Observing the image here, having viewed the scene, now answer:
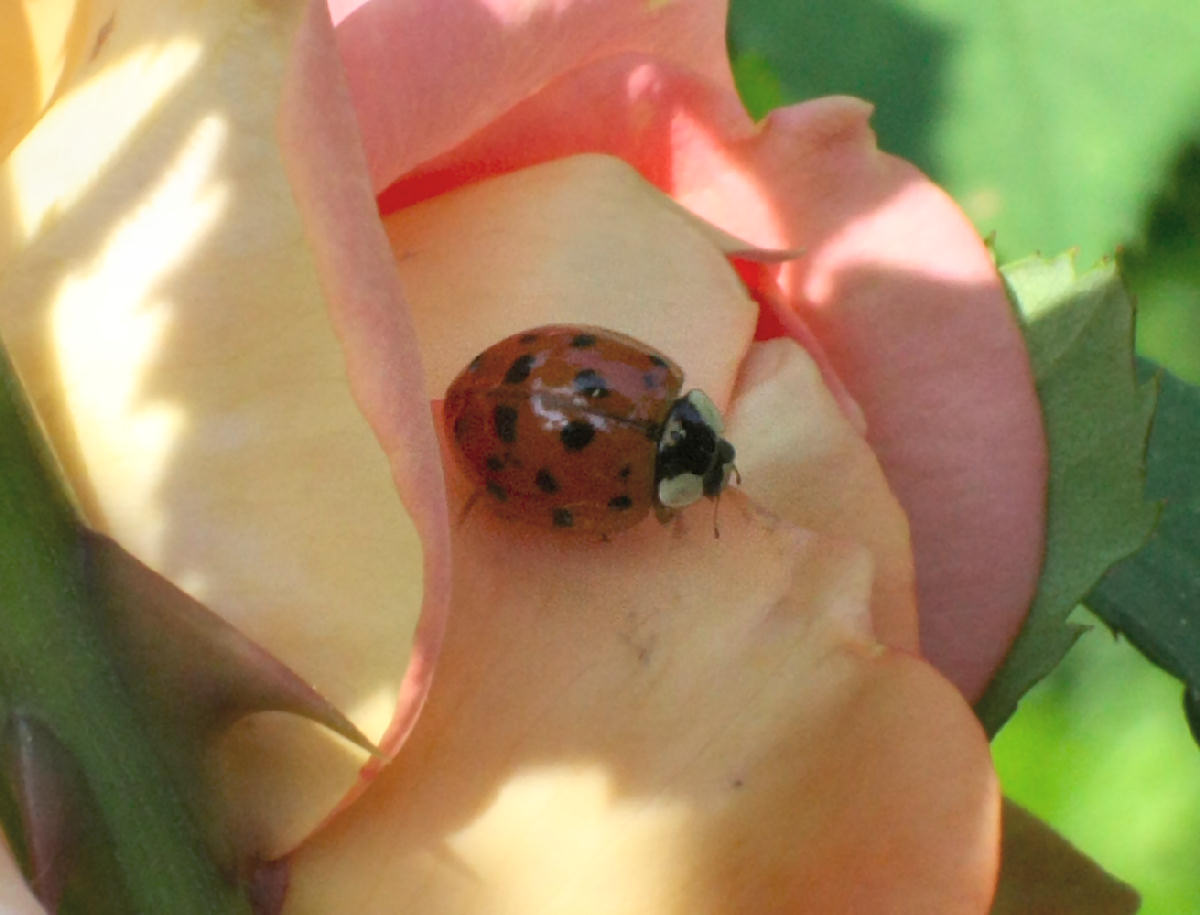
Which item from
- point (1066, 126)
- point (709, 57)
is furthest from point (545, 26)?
point (1066, 126)

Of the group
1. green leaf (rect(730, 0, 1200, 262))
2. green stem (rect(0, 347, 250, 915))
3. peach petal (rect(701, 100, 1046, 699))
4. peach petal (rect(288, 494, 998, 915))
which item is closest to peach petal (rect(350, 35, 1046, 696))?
peach petal (rect(701, 100, 1046, 699))

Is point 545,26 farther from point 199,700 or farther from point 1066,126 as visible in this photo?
point 1066,126

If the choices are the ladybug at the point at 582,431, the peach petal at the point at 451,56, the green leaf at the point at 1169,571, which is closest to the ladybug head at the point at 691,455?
the ladybug at the point at 582,431

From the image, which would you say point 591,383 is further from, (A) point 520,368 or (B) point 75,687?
(B) point 75,687

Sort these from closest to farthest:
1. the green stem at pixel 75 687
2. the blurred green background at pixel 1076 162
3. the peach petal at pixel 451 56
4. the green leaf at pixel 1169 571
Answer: the green stem at pixel 75 687, the peach petal at pixel 451 56, the green leaf at pixel 1169 571, the blurred green background at pixel 1076 162

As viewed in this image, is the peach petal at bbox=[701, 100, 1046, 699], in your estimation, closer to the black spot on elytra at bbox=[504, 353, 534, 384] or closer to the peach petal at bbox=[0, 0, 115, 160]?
the black spot on elytra at bbox=[504, 353, 534, 384]

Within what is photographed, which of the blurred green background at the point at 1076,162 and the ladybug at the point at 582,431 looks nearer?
the ladybug at the point at 582,431

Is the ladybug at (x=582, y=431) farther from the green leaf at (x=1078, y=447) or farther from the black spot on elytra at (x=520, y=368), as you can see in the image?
the green leaf at (x=1078, y=447)
